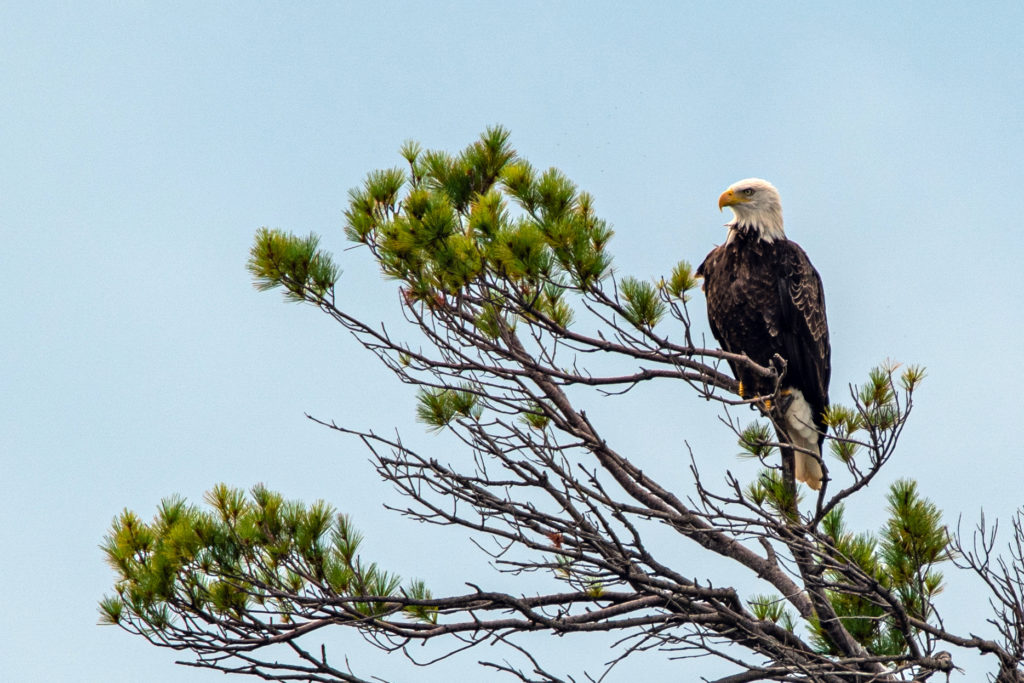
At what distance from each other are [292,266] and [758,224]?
2868 millimetres

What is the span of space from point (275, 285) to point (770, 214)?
3002mm

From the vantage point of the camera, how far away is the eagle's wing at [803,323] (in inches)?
215

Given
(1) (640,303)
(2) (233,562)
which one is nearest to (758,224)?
(1) (640,303)

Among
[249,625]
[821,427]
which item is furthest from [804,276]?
[249,625]

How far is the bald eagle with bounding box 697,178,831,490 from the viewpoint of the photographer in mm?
5449

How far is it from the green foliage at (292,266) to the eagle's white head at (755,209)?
262 cm

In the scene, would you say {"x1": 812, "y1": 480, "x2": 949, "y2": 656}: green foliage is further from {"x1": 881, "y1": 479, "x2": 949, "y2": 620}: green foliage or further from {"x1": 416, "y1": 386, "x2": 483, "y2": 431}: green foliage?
{"x1": 416, "y1": 386, "x2": 483, "y2": 431}: green foliage

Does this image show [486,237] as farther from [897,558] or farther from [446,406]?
[897,558]

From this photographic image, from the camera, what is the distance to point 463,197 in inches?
175

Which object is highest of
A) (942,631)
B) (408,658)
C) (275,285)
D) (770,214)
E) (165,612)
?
(770,214)

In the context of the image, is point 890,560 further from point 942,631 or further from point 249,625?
point 249,625

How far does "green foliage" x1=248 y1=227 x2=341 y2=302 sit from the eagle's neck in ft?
8.54

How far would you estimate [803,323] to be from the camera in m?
5.48

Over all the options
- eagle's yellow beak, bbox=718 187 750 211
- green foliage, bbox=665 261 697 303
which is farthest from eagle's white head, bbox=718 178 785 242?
green foliage, bbox=665 261 697 303
